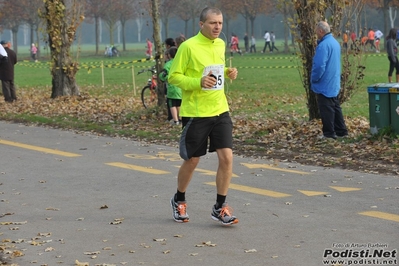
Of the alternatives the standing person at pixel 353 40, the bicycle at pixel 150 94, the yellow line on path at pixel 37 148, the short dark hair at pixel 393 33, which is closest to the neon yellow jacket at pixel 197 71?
the yellow line on path at pixel 37 148

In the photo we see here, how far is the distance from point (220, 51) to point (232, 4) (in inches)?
2738

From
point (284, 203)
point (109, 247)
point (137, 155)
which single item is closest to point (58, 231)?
point (109, 247)

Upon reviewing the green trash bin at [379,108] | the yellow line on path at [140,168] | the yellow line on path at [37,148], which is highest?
the green trash bin at [379,108]

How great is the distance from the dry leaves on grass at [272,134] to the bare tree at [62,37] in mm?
2086

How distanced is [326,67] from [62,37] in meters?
12.9

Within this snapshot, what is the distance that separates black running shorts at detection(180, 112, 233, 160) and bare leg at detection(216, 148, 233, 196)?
0.06m

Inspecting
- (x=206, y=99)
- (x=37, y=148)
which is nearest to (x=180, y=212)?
(x=206, y=99)

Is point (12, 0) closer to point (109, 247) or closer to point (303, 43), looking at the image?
Answer: point (303, 43)

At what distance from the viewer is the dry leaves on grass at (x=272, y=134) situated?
1244 centimetres

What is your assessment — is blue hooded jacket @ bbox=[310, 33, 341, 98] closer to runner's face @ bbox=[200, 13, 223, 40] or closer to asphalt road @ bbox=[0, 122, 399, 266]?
asphalt road @ bbox=[0, 122, 399, 266]

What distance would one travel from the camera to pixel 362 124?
16.2 meters

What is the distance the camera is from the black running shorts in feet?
27.4

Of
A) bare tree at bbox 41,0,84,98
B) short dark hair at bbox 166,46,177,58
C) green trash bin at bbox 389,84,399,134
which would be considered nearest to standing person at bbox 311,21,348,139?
green trash bin at bbox 389,84,399,134

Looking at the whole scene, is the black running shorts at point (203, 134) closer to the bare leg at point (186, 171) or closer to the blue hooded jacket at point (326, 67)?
the bare leg at point (186, 171)
